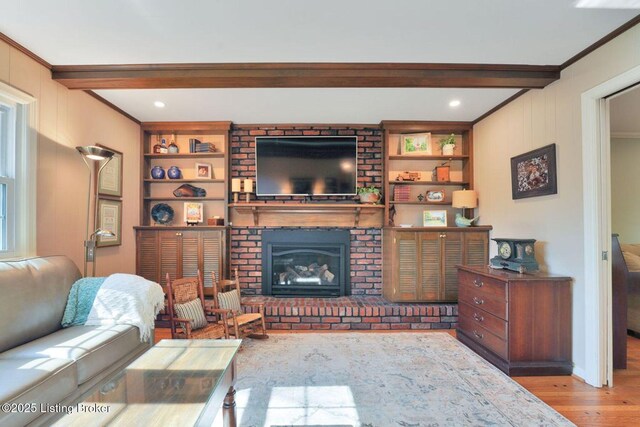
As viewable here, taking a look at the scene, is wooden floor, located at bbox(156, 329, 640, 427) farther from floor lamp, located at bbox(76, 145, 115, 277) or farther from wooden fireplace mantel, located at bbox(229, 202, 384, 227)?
floor lamp, located at bbox(76, 145, 115, 277)

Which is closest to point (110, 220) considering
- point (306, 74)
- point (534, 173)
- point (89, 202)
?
point (89, 202)

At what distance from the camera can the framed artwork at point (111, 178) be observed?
3.25m

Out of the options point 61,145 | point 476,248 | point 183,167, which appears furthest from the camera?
point 183,167

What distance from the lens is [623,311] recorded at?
2.55 metres

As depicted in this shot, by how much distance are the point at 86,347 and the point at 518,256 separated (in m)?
3.36

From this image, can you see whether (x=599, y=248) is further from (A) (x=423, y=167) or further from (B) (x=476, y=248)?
(A) (x=423, y=167)

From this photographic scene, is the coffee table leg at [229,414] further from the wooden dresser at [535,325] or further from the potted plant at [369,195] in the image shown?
the potted plant at [369,195]

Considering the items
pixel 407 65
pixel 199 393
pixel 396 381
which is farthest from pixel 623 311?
pixel 199 393

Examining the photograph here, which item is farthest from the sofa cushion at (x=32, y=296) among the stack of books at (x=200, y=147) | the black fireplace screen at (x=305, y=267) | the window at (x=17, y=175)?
the black fireplace screen at (x=305, y=267)

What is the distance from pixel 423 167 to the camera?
167 inches

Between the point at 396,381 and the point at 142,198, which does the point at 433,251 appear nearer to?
the point at 396,381

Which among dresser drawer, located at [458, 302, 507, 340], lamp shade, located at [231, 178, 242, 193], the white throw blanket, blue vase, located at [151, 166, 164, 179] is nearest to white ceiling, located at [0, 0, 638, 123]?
blue vase, located at [151, 166, 164, 179]

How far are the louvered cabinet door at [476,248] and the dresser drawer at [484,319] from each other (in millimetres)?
727

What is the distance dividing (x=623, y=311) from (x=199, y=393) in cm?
326
